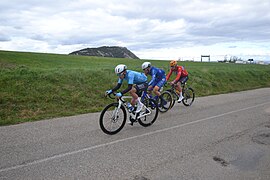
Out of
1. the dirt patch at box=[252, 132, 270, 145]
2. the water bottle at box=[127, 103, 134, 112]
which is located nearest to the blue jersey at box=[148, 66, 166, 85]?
the water bottle at box=[127, 103, 134, 112]

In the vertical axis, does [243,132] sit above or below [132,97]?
below

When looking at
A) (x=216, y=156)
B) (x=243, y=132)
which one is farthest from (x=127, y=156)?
(x=243, y=132)

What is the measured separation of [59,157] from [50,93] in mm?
6211

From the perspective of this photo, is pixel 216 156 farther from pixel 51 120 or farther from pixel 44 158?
pixel 51 120

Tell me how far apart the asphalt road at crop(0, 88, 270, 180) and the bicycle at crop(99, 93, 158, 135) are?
0.21 meters

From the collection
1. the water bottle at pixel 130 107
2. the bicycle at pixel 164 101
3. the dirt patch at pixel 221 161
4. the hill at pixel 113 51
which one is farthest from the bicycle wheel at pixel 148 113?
the hill at pixel 113 51

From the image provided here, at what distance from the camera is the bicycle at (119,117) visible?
630 cm

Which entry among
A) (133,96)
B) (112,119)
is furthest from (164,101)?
(112,119)

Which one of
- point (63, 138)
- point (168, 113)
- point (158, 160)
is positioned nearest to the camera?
point (158, 160)

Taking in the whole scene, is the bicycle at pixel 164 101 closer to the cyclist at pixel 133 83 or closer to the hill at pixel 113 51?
the cyclist at pixel 133 83

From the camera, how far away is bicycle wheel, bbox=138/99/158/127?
7.26 metres

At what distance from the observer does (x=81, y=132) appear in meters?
6.48

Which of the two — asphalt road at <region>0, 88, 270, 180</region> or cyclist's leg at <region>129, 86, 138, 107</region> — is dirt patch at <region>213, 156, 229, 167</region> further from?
cyclist's leg at <region>129, 86, 138, 107</region>

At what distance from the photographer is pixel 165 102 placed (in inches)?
368
